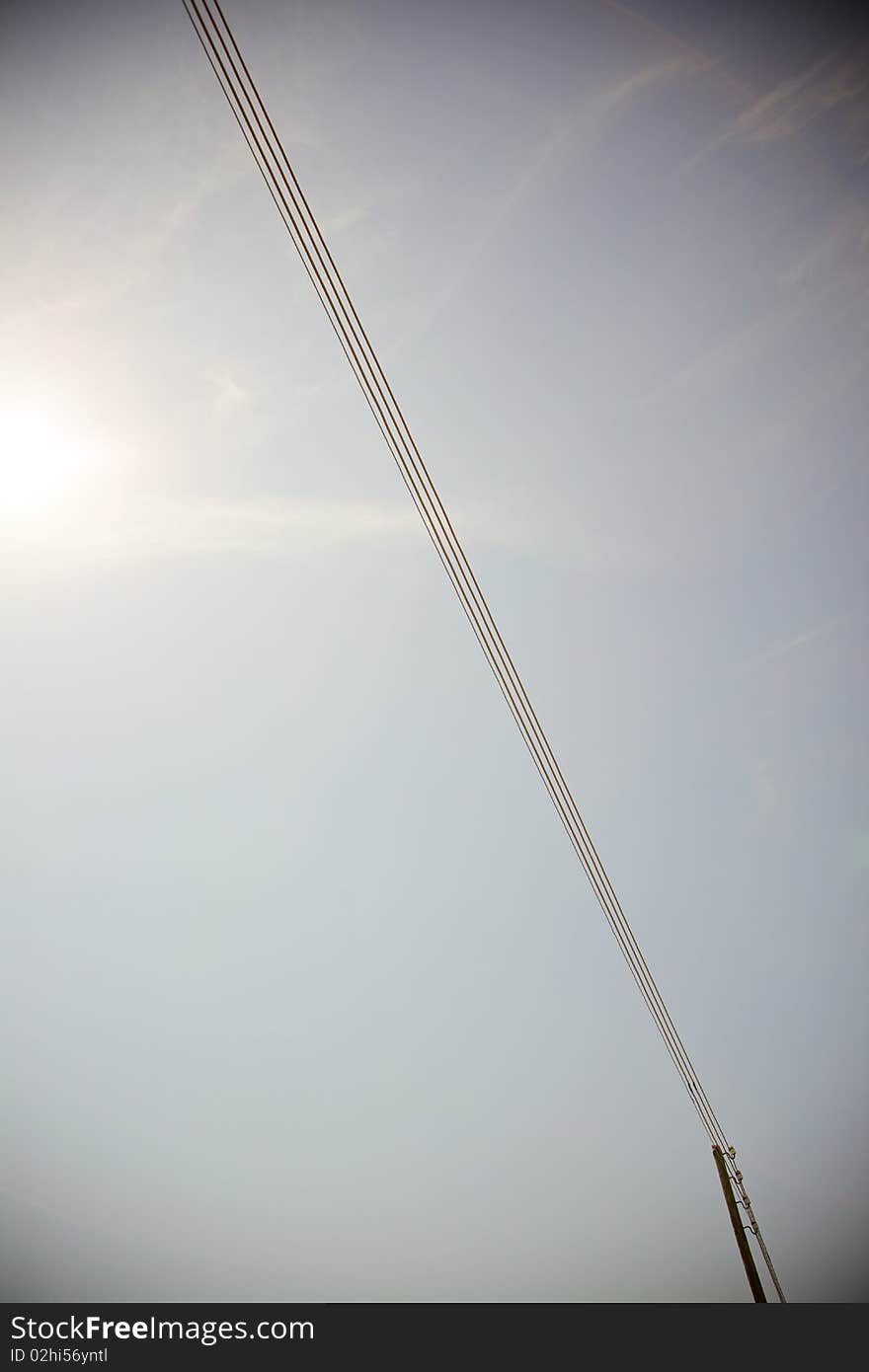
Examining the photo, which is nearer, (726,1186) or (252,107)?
(252,107)

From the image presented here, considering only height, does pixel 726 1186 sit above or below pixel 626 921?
below

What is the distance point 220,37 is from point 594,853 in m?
11.8

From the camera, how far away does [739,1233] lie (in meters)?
11.2

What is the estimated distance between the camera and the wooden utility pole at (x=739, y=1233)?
35.5ft

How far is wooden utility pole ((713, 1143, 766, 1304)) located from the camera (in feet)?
35.5

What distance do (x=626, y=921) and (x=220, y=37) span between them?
14619 mm

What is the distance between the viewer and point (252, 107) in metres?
6.78

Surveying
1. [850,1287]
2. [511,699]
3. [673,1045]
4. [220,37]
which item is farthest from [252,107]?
[850,1287]

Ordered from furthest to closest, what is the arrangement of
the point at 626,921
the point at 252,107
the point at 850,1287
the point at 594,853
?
the point at 850,1287 → the point at 626,921 → the point at 594,853 → the point at 252,107
